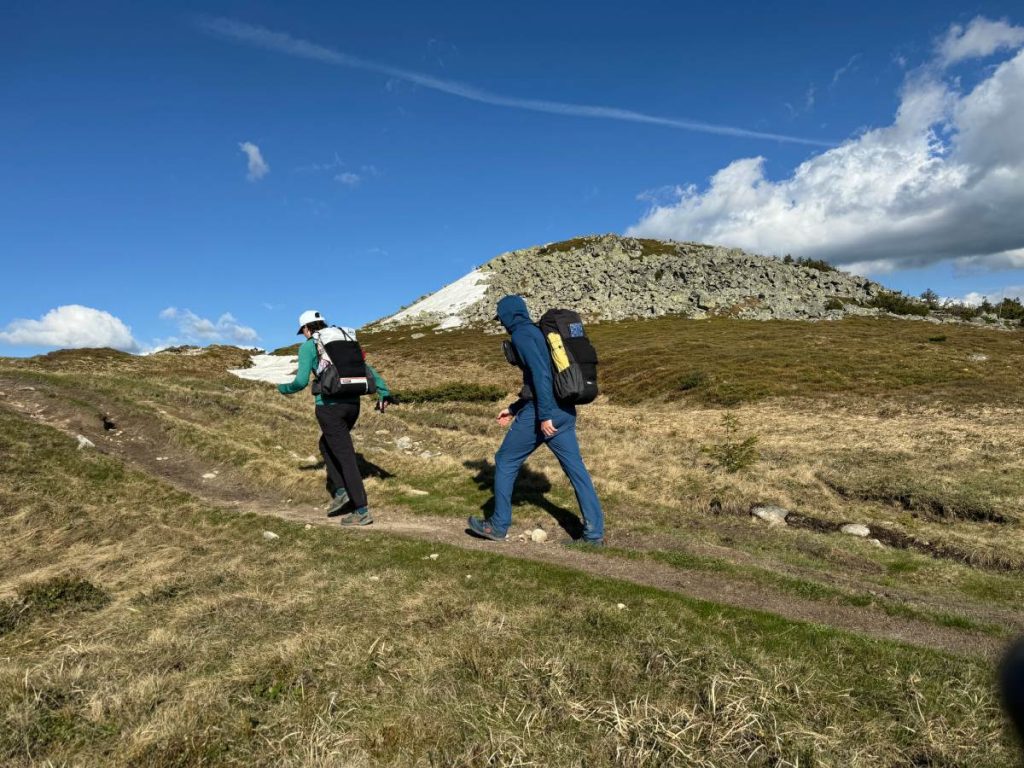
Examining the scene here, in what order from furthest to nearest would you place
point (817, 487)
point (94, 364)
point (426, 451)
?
point (94, 364) → point (426, 451) → point (817, 487)

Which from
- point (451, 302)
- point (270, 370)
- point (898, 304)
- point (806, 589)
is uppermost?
point (451, 302)

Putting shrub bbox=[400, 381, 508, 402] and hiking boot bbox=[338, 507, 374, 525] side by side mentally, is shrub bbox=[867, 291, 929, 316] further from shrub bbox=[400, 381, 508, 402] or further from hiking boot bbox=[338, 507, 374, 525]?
hiking boot bbox=[338, 507, 374, 525]

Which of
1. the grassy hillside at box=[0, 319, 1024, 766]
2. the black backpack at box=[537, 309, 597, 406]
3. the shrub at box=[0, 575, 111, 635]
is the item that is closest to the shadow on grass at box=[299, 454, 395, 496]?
the grassy hillside at box=[0, 319, 1024, 766]

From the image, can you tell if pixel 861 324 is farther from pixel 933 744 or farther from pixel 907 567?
pixel 933 744

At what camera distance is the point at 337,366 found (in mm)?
10266

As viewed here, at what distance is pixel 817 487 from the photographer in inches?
549

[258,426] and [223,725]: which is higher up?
[258,426]

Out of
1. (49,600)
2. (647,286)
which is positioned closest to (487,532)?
(49,600)

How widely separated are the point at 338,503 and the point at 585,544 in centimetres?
487

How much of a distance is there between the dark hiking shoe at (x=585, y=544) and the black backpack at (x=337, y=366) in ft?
14.7

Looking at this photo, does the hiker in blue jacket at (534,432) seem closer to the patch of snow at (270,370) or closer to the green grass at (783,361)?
the green grass at (783,361)

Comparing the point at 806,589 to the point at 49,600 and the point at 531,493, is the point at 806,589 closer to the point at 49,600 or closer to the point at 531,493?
the point at 531,493

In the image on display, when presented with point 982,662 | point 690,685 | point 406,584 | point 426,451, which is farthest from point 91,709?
point 426,451

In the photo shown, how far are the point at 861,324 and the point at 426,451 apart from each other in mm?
70254
